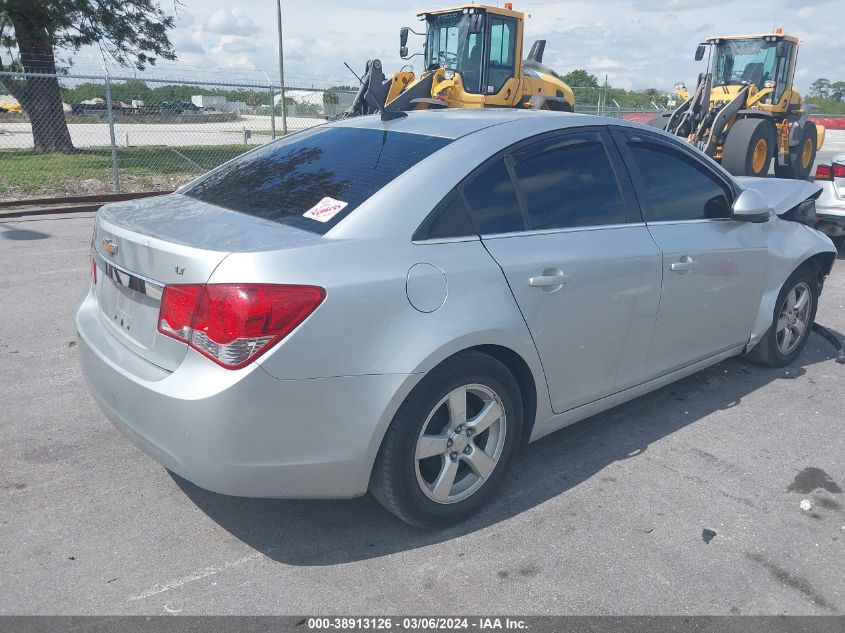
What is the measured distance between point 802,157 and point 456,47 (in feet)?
26.1

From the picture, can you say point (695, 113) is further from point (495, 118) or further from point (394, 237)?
point (394, 237)

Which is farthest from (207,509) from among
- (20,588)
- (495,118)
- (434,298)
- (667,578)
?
(495,118)

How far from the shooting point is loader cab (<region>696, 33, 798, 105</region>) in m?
14.7

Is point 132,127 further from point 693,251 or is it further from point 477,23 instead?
point 693,251

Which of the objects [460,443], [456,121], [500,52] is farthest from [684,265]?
[500,52]

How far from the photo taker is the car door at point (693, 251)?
3.85 meters

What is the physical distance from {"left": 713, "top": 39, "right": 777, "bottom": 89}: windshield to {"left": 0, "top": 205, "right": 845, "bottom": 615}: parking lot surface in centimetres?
1259

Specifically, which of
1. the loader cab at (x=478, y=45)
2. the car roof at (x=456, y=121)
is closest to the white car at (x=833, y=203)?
the car roof at (x=456, y=121)

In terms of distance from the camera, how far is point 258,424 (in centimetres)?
256

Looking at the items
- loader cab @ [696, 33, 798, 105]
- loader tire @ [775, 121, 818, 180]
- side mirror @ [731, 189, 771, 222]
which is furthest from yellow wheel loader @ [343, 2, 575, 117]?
side mirror @ [731, 189, 771, 222]

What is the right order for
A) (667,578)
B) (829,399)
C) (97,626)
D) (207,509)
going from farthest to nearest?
(829,399), (207,509), (667,578), (97,626)

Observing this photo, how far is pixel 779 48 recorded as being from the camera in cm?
1438

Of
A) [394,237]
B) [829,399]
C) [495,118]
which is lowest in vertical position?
[829,399]

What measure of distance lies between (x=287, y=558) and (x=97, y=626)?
0.70 m
